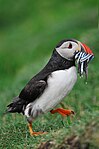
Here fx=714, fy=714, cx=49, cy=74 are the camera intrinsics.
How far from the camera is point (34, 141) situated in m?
6.61

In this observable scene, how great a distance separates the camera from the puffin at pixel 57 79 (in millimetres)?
6762

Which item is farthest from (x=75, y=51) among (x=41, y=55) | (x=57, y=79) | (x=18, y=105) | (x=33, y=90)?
(x=41, y=55)

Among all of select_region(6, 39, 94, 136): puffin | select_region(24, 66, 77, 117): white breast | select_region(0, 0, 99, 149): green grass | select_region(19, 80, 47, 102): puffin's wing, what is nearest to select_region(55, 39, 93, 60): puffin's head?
select_region(6, 39, 94, 136): puffin

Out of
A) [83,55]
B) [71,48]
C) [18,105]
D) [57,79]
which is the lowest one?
[18,105]

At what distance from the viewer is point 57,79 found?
22.0 ft

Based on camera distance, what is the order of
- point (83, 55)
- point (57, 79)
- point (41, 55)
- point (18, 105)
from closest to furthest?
point (57, 79) → point (83, 55) → point (18, 105) → point (41, 55)

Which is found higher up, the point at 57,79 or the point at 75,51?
the point at 75,51

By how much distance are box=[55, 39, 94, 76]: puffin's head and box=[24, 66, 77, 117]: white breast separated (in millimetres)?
114

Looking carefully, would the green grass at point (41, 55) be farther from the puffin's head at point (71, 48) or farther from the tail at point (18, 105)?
the puffin's head at point (71, 48)

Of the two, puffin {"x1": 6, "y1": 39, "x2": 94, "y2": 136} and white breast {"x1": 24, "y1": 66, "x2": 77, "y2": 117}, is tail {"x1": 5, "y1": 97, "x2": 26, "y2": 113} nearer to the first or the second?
puffin {"x1": 6, "y1": 39, "x2": 94, "y2": 136}

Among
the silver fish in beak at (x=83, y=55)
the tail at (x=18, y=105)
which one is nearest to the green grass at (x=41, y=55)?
the tail at (x=18, y=105)

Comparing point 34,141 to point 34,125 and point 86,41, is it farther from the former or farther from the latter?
point 86,41

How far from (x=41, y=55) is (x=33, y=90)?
7988 millimetres

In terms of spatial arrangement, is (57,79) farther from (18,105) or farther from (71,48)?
(18,105)
